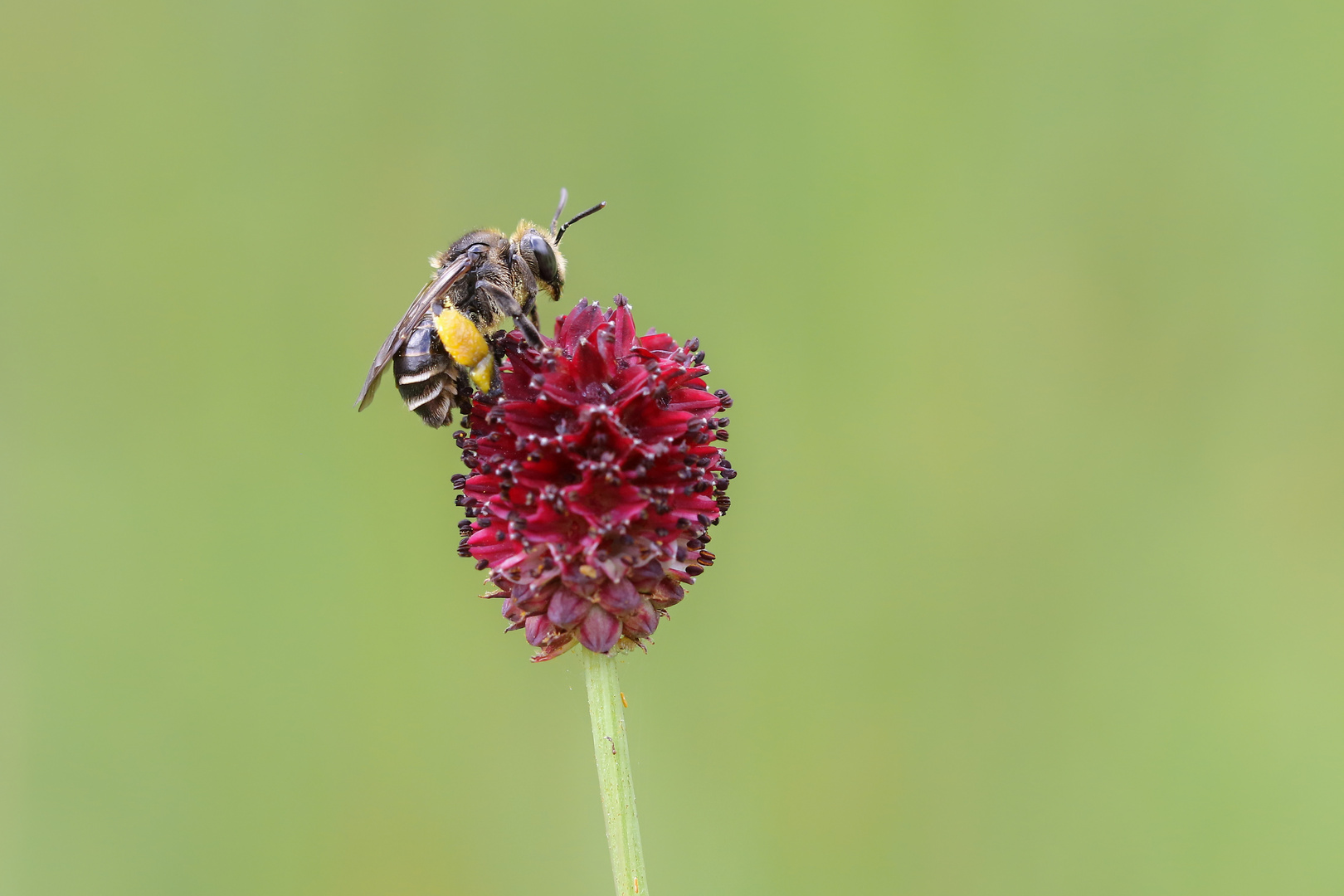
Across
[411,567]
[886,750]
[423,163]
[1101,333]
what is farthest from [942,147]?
[411,567]

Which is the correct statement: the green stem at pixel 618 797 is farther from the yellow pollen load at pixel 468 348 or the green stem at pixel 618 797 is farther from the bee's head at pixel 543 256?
the bee's head at pixel 543 256

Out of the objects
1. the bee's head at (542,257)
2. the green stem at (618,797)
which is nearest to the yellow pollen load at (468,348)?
the bee's head at (542,257)

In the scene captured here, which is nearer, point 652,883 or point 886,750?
point 652,883

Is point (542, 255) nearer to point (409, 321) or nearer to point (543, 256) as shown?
point (543, 256)

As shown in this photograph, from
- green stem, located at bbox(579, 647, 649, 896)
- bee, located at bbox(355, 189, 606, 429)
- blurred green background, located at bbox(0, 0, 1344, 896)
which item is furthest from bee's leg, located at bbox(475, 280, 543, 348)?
blurred green background, located at bbox(0, 0, 1344, 896)

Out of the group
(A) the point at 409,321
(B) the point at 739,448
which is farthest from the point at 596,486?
(B) the point at 739,448

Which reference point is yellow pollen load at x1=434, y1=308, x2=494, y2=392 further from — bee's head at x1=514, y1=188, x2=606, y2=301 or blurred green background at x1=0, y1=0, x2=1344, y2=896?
blurred green background at x1=0, y1=0, x2=1344, y2=896

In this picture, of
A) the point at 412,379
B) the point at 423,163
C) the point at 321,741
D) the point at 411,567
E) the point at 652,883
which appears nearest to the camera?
the point at 412,379

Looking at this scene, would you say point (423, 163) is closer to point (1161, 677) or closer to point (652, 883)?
point (652, 883)
